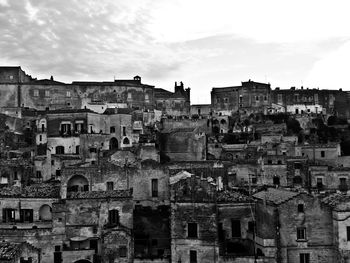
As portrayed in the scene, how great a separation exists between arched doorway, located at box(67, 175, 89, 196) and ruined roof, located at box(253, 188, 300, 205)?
13602mm

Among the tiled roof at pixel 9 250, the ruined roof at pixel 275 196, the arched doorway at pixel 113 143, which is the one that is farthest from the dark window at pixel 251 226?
the arched doorway at pixel 113 143

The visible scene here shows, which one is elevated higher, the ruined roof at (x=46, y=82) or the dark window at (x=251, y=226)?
the ruined roof at (x=46, y=82)

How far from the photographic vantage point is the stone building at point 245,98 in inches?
3568

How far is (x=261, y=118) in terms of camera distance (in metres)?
83.8

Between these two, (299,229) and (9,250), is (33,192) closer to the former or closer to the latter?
(9,250)

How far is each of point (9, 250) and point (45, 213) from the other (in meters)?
8.89

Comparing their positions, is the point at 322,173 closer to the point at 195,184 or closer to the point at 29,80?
the point at 195,184

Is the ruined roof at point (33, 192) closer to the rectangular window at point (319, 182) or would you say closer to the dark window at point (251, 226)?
Result: the dark window at point (251, 226)

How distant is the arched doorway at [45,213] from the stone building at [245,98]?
53160 millimetres

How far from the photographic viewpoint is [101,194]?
38750 millimetres

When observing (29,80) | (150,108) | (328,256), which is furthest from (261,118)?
(328,256)

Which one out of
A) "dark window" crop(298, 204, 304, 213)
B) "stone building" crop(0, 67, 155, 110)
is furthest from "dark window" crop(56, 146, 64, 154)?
"dark window" crop(298, 204, 304, 213)

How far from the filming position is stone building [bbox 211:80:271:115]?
9062 centimetres

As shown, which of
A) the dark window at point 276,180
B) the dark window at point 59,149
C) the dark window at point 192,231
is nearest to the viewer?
the dark window at point 192,231
